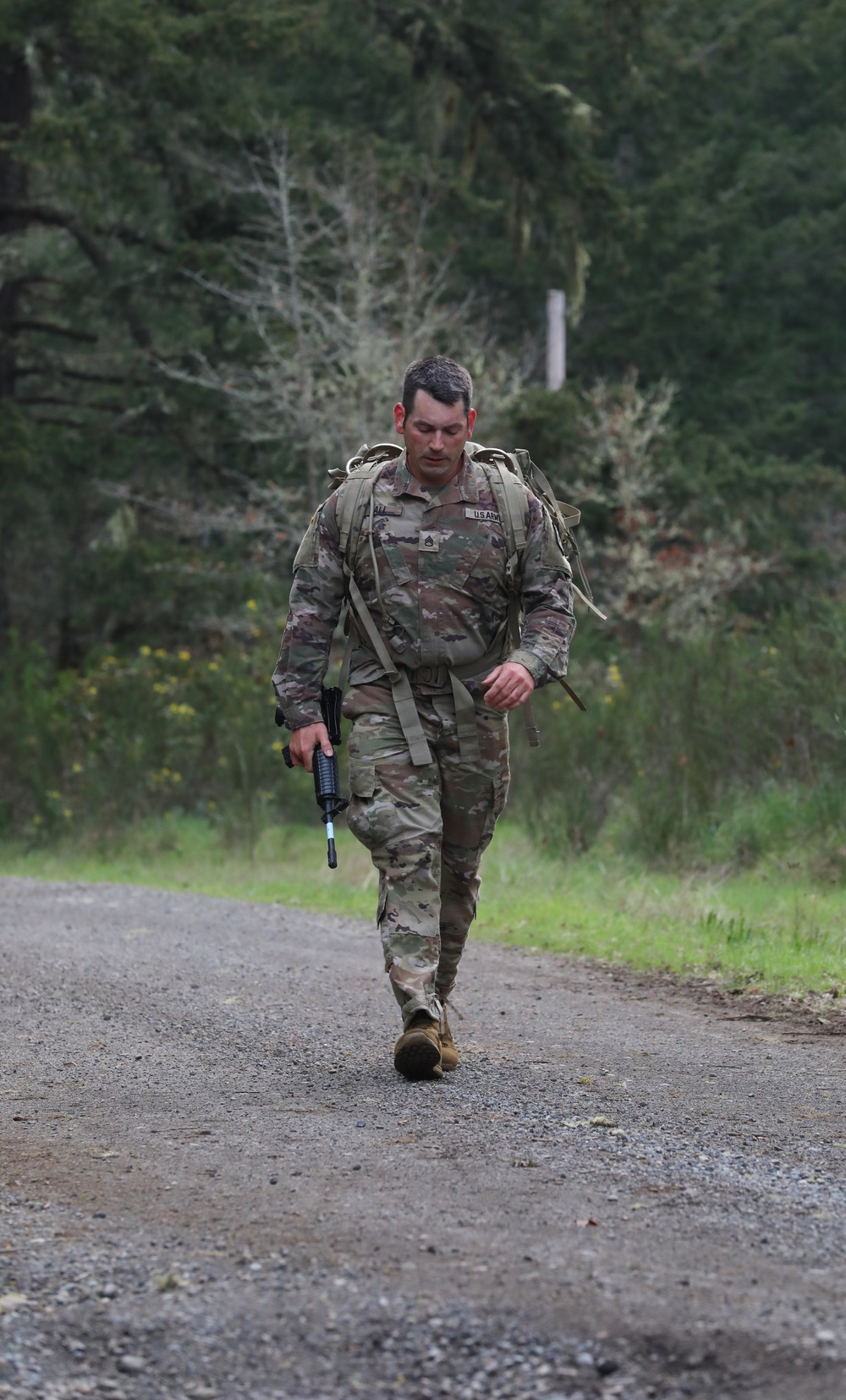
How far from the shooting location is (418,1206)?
3852 millimetres

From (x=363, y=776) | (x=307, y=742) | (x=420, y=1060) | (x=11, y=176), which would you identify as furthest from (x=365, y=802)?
(x=11, y=176)

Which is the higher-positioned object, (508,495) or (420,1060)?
(508,495)

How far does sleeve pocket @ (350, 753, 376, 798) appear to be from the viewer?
5430mm

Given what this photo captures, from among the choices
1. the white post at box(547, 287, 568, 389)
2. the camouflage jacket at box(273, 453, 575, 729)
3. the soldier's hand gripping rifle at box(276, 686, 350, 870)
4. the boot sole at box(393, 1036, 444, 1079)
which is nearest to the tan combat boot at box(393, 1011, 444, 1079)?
the boot sole at box(393, 1036, 444, 1079)

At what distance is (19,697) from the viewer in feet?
60.0

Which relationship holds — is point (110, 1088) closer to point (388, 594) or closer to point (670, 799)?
point (388, 594)

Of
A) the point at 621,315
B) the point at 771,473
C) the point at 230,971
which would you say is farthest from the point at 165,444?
the point at 230,971

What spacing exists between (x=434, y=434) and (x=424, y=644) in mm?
597

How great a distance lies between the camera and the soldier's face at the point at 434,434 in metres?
5.37

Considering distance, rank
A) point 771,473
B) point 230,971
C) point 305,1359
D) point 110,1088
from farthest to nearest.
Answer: point 771,473 < point 230,971 < point 110,1088 < point 305,1359

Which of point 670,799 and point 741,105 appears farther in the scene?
point 741,105

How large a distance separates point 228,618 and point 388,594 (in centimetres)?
1410

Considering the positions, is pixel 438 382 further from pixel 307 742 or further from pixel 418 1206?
pixel 418 1206

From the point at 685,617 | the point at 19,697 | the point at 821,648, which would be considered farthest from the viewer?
the point at 685,617
